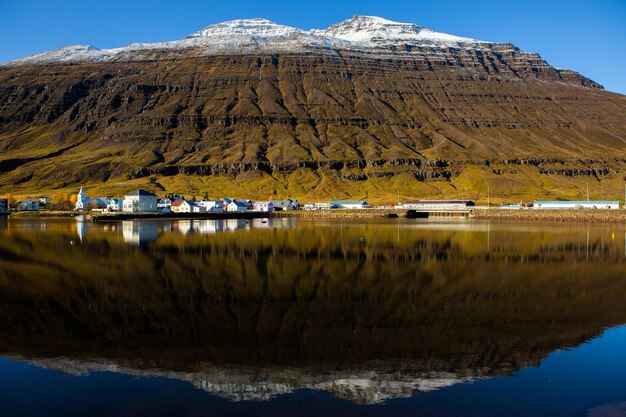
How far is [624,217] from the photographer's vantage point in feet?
389

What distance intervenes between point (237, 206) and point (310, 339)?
139 metres

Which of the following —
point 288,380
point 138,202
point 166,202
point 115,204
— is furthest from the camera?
point 166,202

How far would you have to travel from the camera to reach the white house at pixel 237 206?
514 feet

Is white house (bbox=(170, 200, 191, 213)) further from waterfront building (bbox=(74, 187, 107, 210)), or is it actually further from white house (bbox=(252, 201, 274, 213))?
waterfront building (bbox=(74, 187, 107, 210))

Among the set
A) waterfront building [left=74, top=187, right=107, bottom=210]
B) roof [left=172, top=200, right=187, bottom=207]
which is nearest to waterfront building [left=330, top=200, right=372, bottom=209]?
roof [left=172, top=200, right=187, bottom=207]

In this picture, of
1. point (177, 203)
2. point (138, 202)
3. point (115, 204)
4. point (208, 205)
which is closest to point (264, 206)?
point (208, 205)

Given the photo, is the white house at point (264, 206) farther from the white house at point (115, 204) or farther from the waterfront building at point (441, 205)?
the waterfront building at point (441, 205)

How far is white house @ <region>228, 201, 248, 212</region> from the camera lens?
156625 mm

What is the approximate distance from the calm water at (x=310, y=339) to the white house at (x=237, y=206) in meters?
116

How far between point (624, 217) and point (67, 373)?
127569 mm

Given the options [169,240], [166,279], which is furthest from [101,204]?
[166,279]

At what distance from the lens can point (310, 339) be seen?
66.8 feet

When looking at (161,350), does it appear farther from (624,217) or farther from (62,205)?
(62,205)

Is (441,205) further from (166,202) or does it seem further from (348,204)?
(166,202)
